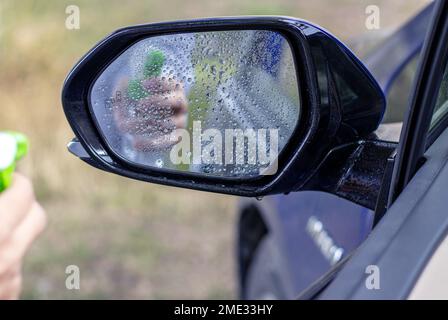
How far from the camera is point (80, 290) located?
4664 millimetres

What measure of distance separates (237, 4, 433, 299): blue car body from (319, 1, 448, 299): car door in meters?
0.72

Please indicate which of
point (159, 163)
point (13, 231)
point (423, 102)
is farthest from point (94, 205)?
point (423, 102)

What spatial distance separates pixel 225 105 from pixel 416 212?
533 mm

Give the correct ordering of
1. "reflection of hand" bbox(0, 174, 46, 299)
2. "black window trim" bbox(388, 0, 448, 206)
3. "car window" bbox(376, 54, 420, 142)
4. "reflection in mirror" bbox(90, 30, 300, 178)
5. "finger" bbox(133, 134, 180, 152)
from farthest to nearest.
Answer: "car window" bbox(376, 54, 420, 142), "reflection of hand" bbox(0, 174, 46, 299), "finger" bbox(133, 134, 180, 152), "reflection in mirror" bbox(90, 30, 300, 178), "black window trim" bbox(388, 0, 448, 206)

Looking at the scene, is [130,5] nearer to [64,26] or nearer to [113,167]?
[64,26]

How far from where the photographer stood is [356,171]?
4.77 feet

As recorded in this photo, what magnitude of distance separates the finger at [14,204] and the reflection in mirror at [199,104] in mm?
659

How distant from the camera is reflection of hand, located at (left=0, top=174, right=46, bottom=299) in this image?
2172 millimetres

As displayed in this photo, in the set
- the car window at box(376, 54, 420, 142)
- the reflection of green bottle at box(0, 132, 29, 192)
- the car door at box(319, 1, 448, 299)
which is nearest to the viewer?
the car door at box(319, 1, 448, 299)

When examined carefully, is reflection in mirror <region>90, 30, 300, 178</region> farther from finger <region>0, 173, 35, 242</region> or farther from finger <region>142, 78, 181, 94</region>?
finger <region>0, 173, 35, 242</region>

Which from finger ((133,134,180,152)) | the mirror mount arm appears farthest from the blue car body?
finger ((133,134,180,152))

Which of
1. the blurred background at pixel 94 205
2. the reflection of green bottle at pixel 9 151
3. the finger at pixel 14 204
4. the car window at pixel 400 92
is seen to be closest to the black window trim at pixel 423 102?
the car window at pixel 400 92
